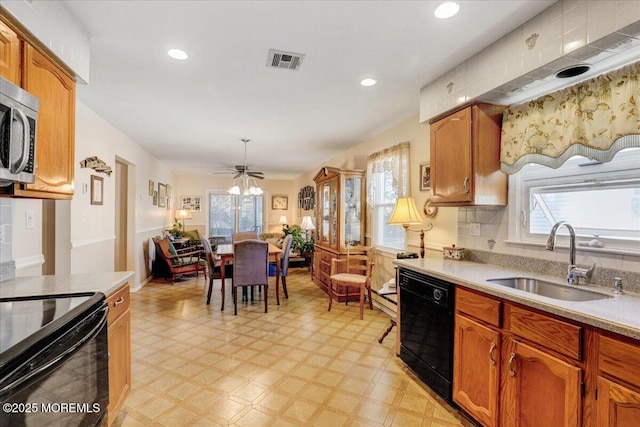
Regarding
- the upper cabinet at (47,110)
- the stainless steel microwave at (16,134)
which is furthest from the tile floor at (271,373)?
the stainless steel microwave at (16,134)

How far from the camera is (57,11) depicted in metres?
1.67

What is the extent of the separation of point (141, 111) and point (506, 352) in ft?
12.9

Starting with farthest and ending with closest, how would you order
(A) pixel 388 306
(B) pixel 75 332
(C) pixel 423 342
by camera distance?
(A) pixel 388 306 → (C) pixel 423 342 → (B) pixel 75 332

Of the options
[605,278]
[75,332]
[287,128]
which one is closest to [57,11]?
[75,332]

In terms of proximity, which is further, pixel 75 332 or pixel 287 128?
pixel 287 128

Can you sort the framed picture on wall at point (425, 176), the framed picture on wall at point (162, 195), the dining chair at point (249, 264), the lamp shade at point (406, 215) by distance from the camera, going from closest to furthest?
the lamp shade at point (406, 215), the framed picture on wall at point (425, 176), the dining chair at point (249, 264), the framed picture on wall at point (162, 195)

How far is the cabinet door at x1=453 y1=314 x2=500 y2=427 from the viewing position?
5.53ft

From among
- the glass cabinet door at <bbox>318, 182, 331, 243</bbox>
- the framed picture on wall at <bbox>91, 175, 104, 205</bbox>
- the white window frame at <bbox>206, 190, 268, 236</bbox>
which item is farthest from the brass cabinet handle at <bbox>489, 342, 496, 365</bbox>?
the white window frame at <bbox>206, 190, 268, 236</bbox>

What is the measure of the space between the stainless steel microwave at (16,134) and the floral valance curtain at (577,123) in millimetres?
2690

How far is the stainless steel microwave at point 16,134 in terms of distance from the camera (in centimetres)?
120

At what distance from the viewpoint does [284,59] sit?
2.25 m

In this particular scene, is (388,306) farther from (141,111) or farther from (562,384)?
(141,111)

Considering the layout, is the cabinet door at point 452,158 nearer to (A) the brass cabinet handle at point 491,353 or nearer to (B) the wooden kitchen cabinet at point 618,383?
(A) the brass cabinet handle at point 491,353

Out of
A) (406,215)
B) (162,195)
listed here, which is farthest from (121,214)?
(406,215)
